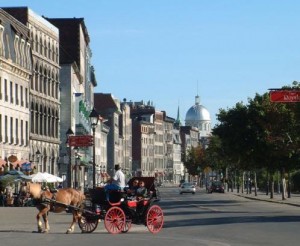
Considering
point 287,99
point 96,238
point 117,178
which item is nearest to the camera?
point 96,238

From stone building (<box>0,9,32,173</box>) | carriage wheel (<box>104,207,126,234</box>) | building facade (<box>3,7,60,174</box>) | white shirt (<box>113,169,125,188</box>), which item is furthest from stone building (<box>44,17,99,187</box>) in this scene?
carriage wheel (<box>104,207,126,234</box>)

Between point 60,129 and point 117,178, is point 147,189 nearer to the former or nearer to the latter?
point 117,178

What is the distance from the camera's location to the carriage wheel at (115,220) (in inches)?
1273

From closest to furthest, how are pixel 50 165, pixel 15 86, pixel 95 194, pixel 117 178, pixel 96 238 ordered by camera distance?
pixel 96 238
pixel 95 194
pixel 117 178
pixel 15 86
pixel 50 165

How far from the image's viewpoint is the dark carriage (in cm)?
3259

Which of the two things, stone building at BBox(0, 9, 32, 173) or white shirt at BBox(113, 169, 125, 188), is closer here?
white shirt at BBox(113, 169, 125, 188)

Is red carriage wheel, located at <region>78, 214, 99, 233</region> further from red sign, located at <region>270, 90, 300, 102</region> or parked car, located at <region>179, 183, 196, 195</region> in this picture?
parked car, located at <region>179, 183, 196, 195</region>

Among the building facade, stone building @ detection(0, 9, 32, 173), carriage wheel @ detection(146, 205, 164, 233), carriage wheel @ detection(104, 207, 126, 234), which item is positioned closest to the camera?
carriage wheel @ detection(104, 207, 126, 234)

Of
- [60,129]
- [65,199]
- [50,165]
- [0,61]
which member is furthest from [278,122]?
[65,199]

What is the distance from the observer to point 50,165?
105 meters

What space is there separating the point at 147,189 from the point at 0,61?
47.5 m

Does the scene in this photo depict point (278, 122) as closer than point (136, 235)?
No

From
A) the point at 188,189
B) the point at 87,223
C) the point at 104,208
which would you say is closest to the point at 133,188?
the point at 104,208

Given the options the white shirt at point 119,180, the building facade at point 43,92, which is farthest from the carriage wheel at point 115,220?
the building facade at point 43,92
